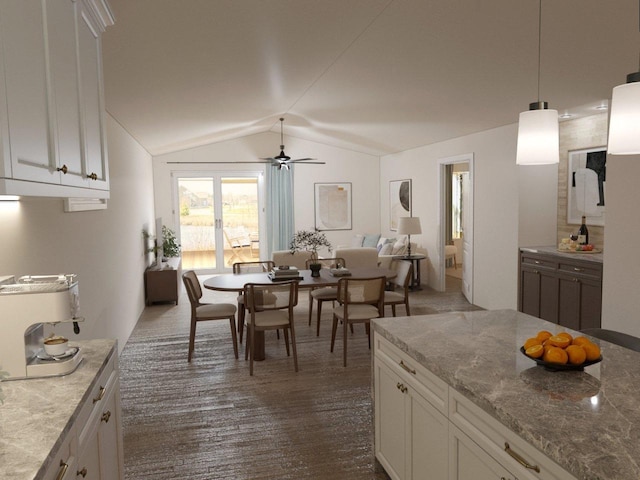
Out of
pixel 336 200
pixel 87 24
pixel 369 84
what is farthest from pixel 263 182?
pixel 87 24

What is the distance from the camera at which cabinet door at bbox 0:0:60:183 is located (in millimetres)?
1270

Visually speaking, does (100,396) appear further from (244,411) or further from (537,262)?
(537,262)

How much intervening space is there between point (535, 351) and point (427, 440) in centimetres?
61

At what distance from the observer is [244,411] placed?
3.67 m

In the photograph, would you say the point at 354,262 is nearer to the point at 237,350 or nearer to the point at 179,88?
the point at 237,350

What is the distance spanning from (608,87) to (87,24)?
13.5 ft

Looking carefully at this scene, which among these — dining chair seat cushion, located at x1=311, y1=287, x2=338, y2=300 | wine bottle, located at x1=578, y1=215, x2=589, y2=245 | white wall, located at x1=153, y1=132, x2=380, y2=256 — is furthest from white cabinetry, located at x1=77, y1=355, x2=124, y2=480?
white wall, located at x1=153, y1=132, x2=380, y2=256

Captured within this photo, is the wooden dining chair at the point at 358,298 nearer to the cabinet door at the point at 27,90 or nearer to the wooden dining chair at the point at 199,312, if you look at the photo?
the wooden dining chair at the point at 199,312

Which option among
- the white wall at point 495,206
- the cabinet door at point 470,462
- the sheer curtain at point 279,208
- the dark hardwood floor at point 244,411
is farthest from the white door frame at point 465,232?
the cabinet door at point 470,462

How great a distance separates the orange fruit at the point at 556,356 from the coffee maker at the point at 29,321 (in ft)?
6.01

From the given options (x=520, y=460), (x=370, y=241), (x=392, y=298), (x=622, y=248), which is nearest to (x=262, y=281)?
(x=392, y=298)

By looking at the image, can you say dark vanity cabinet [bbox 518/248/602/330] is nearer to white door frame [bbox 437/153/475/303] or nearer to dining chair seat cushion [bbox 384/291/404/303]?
white door frame [bbox 437/153/475/303]

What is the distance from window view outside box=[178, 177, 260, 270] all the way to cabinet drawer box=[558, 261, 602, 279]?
639cm

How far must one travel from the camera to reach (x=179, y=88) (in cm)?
446
